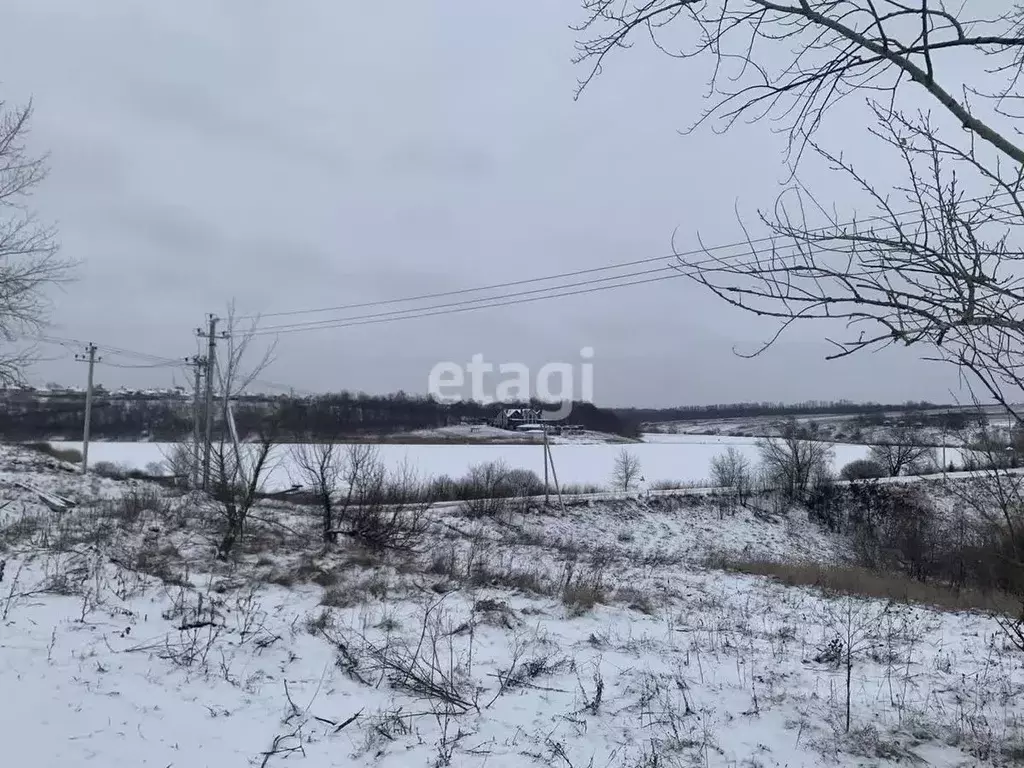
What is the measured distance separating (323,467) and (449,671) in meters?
9.21

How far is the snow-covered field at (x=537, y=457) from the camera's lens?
1668 inches

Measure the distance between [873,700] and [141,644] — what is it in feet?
20.9

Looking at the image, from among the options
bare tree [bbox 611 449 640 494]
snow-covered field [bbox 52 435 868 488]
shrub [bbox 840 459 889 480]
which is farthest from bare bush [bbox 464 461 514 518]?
shrub [bbox 840 459 889 480]

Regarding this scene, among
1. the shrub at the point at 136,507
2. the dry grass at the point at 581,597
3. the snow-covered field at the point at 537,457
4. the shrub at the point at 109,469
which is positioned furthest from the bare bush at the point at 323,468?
the shrub at the point at 109,469

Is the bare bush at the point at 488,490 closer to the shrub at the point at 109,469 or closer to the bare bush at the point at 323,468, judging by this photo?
the bare bush at the point at 323,468

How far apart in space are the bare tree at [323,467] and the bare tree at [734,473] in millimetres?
29530

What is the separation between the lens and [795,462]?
42.0 meters

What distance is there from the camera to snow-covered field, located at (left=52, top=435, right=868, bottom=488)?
42.4 meters

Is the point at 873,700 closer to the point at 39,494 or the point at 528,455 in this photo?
the point at 39,494

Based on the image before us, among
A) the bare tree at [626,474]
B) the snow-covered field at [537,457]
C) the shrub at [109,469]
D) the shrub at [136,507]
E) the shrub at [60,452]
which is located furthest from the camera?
the snow-covered field at [537,457]

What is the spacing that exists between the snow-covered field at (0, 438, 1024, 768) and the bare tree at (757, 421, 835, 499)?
107ft

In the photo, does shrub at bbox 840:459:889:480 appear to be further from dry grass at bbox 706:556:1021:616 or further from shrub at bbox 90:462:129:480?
shrub at bbox 90:462:129:480

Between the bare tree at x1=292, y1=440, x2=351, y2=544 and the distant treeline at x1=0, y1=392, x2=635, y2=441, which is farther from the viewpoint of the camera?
the distant treeline at x1=0, y1=392, x2=635, y2=441

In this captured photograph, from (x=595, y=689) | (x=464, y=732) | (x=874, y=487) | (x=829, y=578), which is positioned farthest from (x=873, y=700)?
(x=874, y=487)
